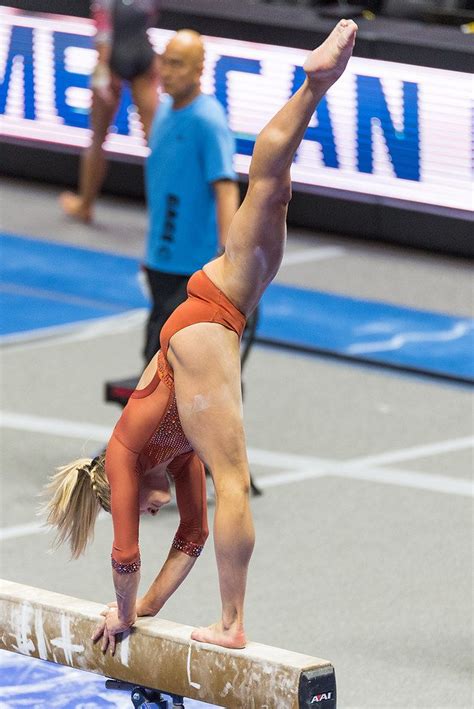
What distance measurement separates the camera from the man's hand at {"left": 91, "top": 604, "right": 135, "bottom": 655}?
4203mm

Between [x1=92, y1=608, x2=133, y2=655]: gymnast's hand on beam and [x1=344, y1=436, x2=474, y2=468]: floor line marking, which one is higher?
[x1=92, y1=608, x2=133, y2=655]: gymnast's hand on beam

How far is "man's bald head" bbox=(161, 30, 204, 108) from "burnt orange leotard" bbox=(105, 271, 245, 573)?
2.48m

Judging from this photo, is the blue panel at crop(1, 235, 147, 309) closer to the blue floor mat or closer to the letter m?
the blue floor mat

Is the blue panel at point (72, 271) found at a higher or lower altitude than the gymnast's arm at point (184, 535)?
lower

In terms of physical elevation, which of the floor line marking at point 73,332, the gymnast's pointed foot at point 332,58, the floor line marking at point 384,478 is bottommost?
the floor line marking at point 73,332

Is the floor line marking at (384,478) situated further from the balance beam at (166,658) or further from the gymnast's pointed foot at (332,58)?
the gymnast's pointed foot at (332,58)

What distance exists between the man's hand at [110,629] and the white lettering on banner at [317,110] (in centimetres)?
582

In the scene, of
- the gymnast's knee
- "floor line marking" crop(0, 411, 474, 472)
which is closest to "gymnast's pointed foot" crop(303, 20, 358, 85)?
the gymnast's knee

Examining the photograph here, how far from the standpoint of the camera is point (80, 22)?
36.2ft

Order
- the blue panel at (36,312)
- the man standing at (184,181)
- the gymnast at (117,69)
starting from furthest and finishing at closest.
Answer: the gymnast at (117,69)
the blue panel at (36,312)
the man standing at (184,181)

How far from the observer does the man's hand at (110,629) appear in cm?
420

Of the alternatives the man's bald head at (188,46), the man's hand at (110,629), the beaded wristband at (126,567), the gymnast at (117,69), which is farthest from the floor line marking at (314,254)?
the beaded wristband at (126,567)

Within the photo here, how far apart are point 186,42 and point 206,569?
220 cm

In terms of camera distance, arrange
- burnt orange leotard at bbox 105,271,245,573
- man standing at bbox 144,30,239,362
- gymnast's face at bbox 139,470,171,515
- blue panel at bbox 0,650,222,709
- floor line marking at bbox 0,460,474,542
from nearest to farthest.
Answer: burnt orange leotard at bbox 105,271,245,573 < gymnast's face at bbox 139,470,171,515 < blue panel at bbox 0,650,222,709 < man standing at bbox 144,30,239,362 < floor line marking at bbox 0,460,474,542
